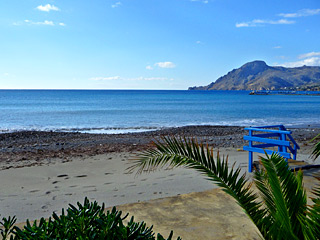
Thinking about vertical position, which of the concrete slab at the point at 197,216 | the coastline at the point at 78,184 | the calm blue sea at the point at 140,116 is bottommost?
the calm blue sea at the point at 140,116

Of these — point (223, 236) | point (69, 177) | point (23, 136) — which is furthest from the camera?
point (23, 136)

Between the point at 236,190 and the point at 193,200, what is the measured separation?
2.62 meters

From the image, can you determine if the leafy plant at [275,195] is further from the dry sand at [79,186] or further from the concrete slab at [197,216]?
the dry sand at [79,186]

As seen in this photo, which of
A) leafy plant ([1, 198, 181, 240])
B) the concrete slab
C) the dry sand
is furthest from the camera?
the dry sand

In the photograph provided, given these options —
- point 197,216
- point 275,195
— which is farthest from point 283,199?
point 197,216

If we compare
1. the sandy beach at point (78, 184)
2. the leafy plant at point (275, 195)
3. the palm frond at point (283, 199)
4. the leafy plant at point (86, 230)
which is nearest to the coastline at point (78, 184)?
the sandy beach at point (78, 184)

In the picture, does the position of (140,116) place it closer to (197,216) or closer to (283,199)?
(197,216)

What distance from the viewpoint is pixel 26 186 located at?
7141 mm

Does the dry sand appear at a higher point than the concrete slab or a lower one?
lower

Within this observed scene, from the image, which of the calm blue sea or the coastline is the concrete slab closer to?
the coastline

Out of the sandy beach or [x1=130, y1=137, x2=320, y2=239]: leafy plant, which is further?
the sandy beach

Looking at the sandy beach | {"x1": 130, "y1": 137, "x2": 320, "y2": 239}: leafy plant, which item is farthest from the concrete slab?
{"x1": 130, "y1": 137, "x2": 320, "y2": 239}: leafy plant

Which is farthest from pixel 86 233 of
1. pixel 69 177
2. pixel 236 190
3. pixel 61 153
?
pixel 61 153

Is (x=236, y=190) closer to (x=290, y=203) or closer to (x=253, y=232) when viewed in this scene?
(x=290, y=203)
